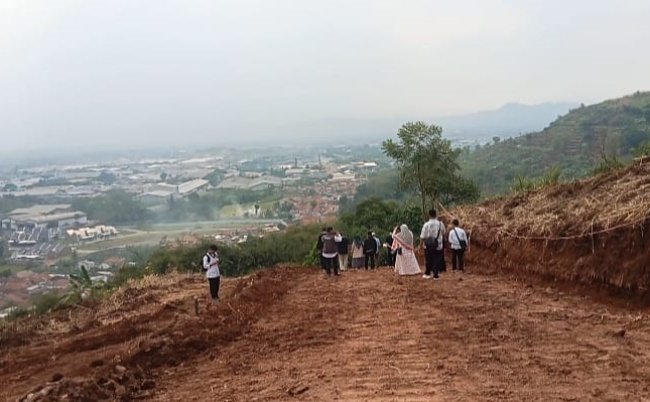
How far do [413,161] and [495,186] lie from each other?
19904 mm

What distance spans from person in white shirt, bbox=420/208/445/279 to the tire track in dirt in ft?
5.77

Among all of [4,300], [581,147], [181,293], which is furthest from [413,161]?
[581,147]

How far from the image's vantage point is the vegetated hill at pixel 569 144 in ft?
158

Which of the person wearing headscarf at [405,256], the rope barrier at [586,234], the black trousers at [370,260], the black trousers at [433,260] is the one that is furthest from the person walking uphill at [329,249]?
the rope barrier at [586,234]

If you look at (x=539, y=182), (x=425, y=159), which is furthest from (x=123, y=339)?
(x=425, y=159)

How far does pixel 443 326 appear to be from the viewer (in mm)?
10234

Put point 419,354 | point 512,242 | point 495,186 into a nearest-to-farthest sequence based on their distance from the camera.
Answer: point 419,354 → point 512,242 → point 495,186

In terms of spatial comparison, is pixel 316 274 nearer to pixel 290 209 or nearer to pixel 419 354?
pixel 419 354

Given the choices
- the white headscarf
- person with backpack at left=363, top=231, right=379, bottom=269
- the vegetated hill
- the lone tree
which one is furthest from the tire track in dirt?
the vegetated hill

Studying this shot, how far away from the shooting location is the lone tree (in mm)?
28844

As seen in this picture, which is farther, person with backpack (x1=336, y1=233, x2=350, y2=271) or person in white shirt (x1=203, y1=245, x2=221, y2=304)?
person with backpack (x1=336, y1=233, x2=350, y2=271)

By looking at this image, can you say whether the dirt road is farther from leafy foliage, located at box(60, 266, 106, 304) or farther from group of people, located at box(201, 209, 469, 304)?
leafy foliage, located at box(60, 266, 106, 304)

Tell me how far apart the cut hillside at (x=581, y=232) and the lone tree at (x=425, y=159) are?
10068mm

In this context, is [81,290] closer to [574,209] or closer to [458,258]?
[458,258]
